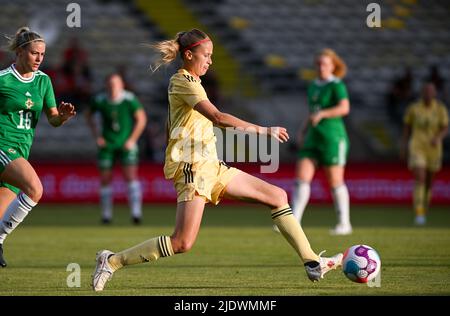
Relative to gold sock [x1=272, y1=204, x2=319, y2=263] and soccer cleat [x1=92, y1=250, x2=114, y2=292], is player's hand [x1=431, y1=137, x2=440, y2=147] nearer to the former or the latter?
gold sock [x1=272, y1=204, x2=319, y2=263]

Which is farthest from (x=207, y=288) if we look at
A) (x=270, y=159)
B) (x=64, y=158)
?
(x=64, y=158)

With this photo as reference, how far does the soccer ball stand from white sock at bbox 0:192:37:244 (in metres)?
A: 3.13

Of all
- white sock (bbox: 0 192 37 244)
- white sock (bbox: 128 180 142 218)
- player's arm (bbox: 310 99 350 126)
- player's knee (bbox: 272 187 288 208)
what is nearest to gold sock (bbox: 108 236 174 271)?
player's knee (bbox: 272 187 288 208)

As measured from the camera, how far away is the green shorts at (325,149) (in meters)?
13.7

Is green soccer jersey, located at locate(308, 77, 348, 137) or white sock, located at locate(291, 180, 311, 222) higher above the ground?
green soccer jersey, located at locate(308, 77, 348, 137)

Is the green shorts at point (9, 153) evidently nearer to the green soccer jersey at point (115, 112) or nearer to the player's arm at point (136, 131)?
the player's arm at point (136, 131)

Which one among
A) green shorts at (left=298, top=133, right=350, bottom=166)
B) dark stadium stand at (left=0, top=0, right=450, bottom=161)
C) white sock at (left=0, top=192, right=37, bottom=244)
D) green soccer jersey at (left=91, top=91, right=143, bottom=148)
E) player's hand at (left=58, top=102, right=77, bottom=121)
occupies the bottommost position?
white sock at (left=0, top=192, right=37, bottom=244)

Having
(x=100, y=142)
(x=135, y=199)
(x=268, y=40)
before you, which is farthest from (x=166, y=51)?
(x=268, y=40)

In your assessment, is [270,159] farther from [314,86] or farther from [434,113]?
[314,86]

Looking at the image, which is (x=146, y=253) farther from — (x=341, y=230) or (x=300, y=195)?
(x=341, y=230)

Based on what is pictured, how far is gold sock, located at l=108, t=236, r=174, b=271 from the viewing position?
305 inches

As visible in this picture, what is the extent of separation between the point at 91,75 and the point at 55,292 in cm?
1704

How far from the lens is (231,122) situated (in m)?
7.57
